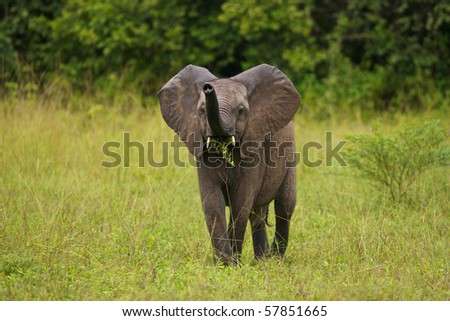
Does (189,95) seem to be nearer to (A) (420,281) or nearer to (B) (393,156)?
(A) (420,281)

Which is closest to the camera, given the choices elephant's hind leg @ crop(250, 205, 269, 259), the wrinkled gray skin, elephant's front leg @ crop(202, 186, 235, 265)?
the wrinkled gray skin

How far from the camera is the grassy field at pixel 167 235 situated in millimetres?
6133

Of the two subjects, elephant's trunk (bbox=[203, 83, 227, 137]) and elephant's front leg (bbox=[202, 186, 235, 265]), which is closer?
elephant's trunk (bbox=[203, 83, 227, 137])

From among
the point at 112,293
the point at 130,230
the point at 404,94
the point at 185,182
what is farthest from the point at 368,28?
the point at 112,293

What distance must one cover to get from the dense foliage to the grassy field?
4.14 metres

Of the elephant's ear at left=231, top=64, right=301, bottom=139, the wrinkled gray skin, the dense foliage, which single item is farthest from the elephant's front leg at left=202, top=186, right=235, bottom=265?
the dense foliage

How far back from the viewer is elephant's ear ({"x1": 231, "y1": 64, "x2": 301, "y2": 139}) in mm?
7000

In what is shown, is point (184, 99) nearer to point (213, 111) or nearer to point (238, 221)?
point (213, 111)

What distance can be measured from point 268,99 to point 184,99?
691mm

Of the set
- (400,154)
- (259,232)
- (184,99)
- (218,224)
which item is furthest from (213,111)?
(400,154)

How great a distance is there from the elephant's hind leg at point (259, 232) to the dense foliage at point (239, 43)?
311 inches

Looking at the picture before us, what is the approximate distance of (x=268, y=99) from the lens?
713 cm

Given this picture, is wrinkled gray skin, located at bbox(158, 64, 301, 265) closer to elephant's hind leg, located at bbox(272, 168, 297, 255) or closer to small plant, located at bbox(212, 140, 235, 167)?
small plant, located at bbox(212, 140, 235, 167)

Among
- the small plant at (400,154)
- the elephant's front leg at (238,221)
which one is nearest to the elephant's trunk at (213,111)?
the elephant's front leg at (238,221)
